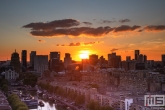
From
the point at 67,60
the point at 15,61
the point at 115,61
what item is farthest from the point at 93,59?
the point at 15,61

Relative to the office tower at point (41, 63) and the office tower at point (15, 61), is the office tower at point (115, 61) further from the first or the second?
the office tower at point (15, 61)

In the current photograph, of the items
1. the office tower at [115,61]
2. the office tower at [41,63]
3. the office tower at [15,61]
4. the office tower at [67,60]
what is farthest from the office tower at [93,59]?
the office tower at [15,61]

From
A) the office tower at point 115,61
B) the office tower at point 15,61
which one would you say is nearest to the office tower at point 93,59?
the office tower at point 115,61

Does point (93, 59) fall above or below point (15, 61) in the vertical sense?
above

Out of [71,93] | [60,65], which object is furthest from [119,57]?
[71,93]

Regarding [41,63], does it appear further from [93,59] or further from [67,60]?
[93,59]

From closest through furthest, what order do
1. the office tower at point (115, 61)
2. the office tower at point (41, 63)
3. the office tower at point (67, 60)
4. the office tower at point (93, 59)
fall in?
the office tower at point (115, 61), the office tower at point (93, 59), the office tower at point (41, 63), the office tower at point (67, 60)

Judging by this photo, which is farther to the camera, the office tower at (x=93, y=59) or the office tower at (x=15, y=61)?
the office tower at (x=93, y=59)

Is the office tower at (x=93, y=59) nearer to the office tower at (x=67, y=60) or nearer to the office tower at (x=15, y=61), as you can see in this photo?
the office tower at (x=67, y=60)

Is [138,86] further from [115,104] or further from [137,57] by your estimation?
[137,57]

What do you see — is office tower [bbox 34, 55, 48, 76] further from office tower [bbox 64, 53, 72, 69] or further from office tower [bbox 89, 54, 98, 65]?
office tower [bbox 89, 54, 98, 65]

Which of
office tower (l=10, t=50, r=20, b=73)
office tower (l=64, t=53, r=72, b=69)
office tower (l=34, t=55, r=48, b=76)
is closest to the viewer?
office tower (l=10, t=50, r=20, b=73)

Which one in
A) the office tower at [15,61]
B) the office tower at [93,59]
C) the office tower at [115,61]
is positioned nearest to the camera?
the office tower at [15,61]

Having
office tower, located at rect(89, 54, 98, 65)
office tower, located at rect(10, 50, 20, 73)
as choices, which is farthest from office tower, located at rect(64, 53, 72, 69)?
office tower, located at rect(10, 50, 20, 73)
